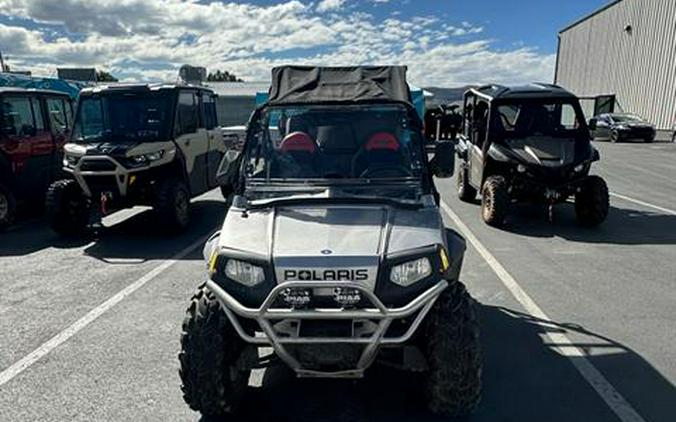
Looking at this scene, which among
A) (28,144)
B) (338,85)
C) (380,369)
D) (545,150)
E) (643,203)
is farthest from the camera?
(643,203)

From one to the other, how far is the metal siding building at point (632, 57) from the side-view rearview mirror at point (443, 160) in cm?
2909

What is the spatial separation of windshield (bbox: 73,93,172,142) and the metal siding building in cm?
2857

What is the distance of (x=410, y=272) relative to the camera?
2832 mm

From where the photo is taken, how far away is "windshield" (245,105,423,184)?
3.70 meters

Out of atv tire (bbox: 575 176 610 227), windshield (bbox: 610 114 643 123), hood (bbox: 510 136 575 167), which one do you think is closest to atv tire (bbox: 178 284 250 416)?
hood (bbox: 510 136 575 167)

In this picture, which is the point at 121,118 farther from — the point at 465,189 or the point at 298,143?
the point at 465,189

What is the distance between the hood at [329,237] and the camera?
2.75 meters

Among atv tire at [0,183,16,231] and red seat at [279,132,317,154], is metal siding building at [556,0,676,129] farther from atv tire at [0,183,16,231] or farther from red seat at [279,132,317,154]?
atv tire at [0,183,16,231]

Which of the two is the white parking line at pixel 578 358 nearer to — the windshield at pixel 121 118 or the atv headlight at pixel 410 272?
the atv headlight at pixel 410 272

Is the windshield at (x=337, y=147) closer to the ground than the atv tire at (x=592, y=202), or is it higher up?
higher up

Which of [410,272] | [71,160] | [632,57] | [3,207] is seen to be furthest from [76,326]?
[632,57]

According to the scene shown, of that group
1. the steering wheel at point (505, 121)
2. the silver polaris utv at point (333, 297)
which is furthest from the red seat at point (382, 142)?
the steering wheel at point (505, 121)

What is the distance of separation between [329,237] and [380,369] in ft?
4.28

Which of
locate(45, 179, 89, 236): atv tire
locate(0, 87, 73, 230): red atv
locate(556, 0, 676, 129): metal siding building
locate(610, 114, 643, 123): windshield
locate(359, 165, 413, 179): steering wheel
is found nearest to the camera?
locate(359, 165, 413, 179): steering wheel
